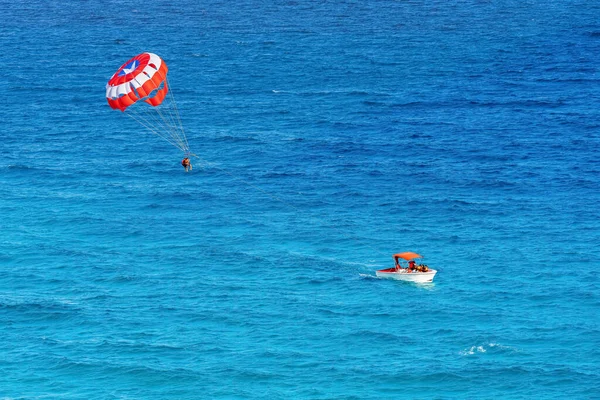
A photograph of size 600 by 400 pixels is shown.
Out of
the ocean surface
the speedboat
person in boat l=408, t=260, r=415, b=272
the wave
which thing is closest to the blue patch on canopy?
the ocean surface

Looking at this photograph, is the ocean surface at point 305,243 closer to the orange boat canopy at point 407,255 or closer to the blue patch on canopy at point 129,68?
the orange boat canopy at point 407,255

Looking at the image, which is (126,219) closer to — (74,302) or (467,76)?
(74,302)

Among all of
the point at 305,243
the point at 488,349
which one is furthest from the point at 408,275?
the point at 305,243

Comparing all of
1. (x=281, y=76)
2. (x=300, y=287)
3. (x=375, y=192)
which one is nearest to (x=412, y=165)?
(x=375, y=192)

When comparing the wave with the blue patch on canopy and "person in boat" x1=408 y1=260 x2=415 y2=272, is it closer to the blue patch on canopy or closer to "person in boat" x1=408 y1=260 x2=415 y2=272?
"person in boat" x1=408 y1=260 x2=415 y2=272

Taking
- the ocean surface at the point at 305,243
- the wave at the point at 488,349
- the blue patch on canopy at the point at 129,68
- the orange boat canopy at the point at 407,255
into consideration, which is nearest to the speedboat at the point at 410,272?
the orange boat canopy at the point at 407,255

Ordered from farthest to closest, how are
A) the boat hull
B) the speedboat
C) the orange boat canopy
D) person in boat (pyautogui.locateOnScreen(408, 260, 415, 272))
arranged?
1. person in boat (pyautogui.locateOnScreen(408, 260, 415, 272))
2. the boat hull
3. the speedboat
4. the orange boat canopy
